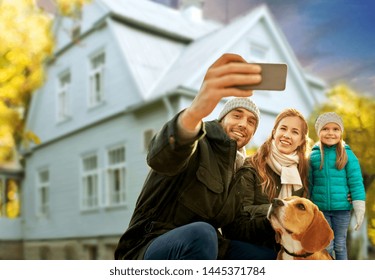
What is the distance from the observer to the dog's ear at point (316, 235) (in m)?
1.38

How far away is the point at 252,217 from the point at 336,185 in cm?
31

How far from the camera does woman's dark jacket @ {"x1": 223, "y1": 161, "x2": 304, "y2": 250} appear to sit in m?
1.35

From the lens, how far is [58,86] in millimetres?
2787

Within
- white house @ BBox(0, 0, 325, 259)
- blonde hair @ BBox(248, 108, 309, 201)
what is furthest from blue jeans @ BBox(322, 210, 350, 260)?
white house @ BBox(0, 0, 325, 259)

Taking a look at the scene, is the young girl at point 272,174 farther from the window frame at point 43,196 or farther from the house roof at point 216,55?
the window frame at point 43,196

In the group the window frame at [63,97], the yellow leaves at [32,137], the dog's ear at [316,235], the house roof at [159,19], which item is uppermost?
the house roof at [159,19]

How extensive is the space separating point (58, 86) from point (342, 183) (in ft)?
5.27

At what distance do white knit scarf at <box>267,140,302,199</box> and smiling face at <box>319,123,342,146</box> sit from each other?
0.12 m

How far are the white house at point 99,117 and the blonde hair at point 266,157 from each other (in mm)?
1021

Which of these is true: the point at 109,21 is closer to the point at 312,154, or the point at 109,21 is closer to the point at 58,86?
the point at 58,86

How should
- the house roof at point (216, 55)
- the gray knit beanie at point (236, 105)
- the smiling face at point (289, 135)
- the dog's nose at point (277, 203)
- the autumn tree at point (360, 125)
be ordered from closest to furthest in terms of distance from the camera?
the dog's nose at point (277, 203)
the gray knit beanie at point (236, 105)
the smiling face at point (289, 135)
the autumn tree at point (360, 125)
the house roof at point (216, 55)

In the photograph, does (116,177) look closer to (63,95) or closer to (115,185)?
(115,185)

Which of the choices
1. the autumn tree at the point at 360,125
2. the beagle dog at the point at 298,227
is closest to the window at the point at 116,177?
the autumn tree at the point at 360,125
